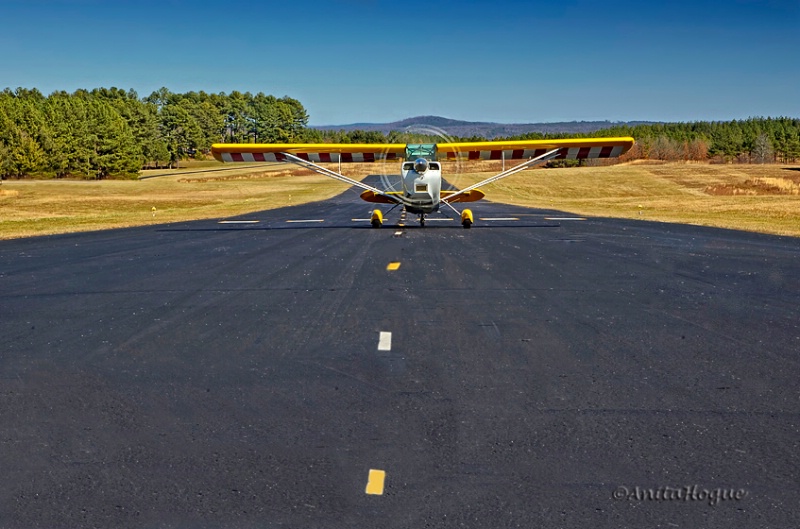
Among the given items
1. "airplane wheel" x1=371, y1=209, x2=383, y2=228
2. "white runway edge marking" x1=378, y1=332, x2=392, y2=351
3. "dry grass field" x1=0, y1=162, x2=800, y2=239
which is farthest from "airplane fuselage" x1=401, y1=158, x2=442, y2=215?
"white runway edge marking" x1=378, y1=332, x2=392, y2=351

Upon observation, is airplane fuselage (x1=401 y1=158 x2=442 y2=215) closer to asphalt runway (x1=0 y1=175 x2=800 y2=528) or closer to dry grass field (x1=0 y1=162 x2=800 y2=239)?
dry grass field (x1=0 y1=162 x2=800 y2=239)

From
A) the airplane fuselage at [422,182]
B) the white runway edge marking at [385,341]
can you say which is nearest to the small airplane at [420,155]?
the airplane fuselage at [422,182]

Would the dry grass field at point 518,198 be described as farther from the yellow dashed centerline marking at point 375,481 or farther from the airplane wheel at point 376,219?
the yellow dashed centerline marking at point 375,481

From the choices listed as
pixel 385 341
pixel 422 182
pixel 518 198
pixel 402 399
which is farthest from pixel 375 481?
pixel 518 198

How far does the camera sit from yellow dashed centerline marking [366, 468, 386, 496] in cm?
568

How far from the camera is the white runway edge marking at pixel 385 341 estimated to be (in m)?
10.2

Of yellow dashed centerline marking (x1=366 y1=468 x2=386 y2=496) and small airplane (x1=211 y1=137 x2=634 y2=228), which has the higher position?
small airplane (x1=211 y1=137 x2=634 y2=228)

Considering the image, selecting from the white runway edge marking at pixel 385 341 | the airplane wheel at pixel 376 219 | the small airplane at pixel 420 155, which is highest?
the small airplane at pixel 420 155

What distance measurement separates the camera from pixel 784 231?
2909cm

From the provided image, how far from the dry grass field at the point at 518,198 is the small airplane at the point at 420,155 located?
52.4 inches

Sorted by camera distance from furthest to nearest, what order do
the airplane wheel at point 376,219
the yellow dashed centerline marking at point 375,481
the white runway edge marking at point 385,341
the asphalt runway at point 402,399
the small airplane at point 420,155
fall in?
1. the airplane wheel at point 376,219
2. the small airplane at point 420,155
3. the white runway edge marking at point 385,341
4. the yellow dashed centerline marking at point 375,481
5. the asphalt runway at point 402,399

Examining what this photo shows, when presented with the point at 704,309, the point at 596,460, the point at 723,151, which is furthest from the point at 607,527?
the point at 723,151

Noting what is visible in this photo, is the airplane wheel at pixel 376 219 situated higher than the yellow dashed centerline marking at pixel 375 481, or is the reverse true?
the yellow dashed centerline marking at pixel 375 481

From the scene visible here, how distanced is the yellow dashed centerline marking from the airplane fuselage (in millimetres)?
22607
